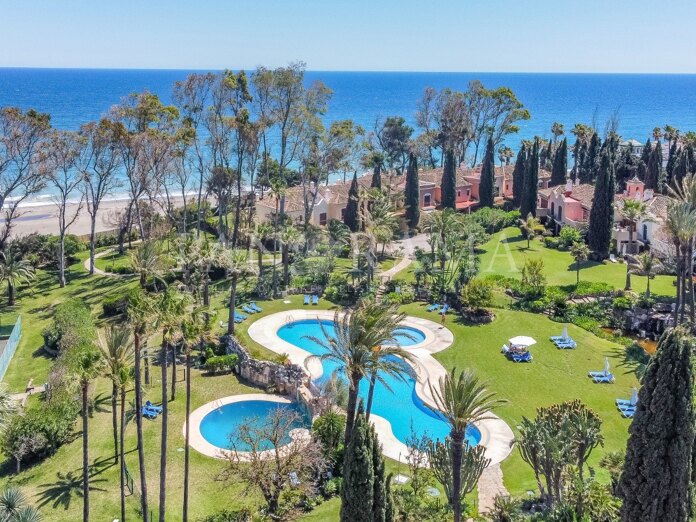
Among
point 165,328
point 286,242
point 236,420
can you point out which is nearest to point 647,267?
point 286,242

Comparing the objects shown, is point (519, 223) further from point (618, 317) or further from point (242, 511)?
point (242, 511)

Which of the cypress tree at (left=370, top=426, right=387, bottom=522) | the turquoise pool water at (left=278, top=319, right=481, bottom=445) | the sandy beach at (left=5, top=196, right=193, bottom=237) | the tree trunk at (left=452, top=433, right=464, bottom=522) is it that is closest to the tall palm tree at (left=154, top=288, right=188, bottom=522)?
the cypress tree at (left=370, top=426, right=387, bottom=522)

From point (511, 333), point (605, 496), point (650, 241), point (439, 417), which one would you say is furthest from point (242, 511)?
point (650, 241)

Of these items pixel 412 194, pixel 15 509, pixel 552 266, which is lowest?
pixel 15 509

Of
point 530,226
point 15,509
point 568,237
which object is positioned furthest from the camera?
point 530,226

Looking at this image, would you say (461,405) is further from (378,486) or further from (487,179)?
(487,179)

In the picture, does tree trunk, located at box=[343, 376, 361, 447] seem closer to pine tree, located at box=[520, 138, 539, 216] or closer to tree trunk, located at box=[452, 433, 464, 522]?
tree trunk, located at box=[452, 433, 464, 522]

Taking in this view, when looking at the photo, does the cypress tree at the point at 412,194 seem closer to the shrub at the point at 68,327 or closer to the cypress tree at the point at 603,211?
the cypress tree at the point at 603,211
